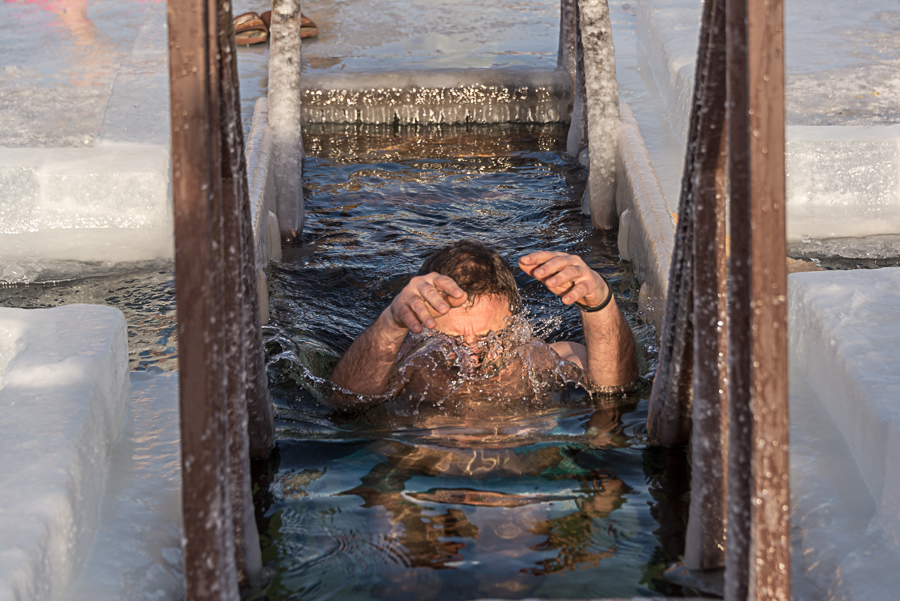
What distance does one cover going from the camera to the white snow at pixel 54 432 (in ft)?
6.89

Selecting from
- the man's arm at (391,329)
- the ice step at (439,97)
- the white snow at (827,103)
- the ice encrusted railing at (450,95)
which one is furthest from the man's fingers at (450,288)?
the ice step at (439,97)

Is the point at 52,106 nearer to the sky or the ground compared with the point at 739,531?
nearer to the sky

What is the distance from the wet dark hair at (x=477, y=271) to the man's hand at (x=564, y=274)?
0.33 meters

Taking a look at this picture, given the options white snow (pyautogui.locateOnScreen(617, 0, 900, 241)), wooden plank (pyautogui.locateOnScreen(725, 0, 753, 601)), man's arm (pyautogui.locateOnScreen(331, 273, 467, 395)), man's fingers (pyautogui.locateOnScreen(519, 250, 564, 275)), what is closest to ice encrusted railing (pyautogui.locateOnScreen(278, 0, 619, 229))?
white snow (pyautogui.locateOnScreen(617, 0, 900, 241))

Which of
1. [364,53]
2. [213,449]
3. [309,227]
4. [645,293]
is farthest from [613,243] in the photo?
[364,53]

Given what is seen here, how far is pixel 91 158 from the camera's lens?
524cm

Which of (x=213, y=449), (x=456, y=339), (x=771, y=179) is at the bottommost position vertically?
(x=456, y=339)

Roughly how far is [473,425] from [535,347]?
47 cm

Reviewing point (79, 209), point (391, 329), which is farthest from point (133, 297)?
point (391, 329)

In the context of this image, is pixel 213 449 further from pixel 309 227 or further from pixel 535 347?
pixel 309 227

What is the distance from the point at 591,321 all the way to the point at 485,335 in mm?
397

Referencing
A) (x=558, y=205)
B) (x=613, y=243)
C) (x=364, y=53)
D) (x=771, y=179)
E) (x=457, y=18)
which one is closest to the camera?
(x=771, y=179)

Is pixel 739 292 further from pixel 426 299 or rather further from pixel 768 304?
pixel 426 299

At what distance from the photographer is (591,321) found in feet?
11.1
